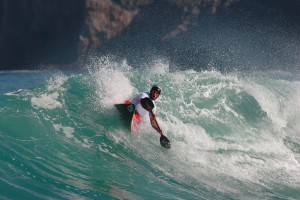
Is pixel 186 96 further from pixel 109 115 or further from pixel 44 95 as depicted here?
pixel 44 95

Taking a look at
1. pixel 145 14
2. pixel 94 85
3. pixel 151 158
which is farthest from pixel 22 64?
pixel 151 158

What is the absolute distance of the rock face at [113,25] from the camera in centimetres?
2244

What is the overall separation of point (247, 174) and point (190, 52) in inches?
717

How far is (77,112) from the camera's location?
311 inches

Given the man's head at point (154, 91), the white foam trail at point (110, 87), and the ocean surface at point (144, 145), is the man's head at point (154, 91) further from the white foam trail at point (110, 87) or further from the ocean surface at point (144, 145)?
the white foam trail at point (110, 87)

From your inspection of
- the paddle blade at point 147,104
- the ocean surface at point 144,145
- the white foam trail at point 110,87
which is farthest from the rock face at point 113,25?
the paddle blade at point 147,104

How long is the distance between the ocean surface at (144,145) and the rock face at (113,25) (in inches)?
470

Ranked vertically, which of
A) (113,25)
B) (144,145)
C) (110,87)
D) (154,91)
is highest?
(113,25)

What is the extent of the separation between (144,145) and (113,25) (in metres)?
16.9

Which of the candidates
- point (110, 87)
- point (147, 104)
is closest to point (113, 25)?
point (110, 87)

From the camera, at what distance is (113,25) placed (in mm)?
22547

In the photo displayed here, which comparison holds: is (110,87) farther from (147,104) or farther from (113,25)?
(113,25)

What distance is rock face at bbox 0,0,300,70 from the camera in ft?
73.6

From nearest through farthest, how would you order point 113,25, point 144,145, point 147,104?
1. point 144,145
2. point 147,104
3. point 113,25
